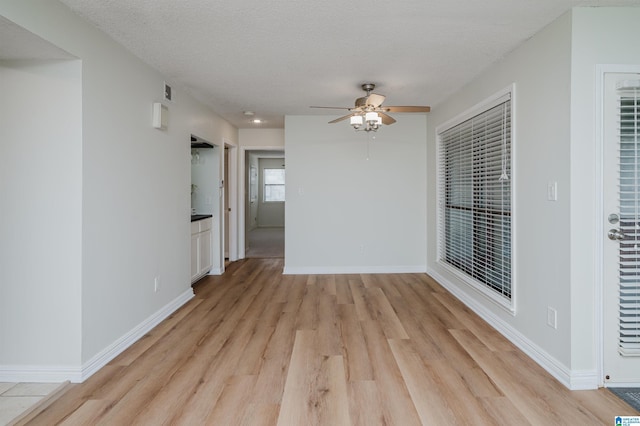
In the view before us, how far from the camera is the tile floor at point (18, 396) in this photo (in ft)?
5.84

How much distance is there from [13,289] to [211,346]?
1299mm

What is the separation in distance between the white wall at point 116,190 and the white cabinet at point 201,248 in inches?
25.5

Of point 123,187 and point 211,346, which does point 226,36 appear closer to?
point 123,187

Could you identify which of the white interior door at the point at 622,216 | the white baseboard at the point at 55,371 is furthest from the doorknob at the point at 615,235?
the white baseboard at the point at 55,371

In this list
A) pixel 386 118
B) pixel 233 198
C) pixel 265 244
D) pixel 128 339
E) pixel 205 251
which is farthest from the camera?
pixel 265 244

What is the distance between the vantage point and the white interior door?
6.61 feet

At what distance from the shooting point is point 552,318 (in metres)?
2.22

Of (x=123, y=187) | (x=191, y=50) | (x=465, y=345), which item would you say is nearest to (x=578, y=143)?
(x=465, y=345)

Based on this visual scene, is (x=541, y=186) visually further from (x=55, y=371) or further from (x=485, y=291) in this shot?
(x=55, y=371)

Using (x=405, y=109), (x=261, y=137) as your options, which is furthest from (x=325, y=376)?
(x=261, y=137)

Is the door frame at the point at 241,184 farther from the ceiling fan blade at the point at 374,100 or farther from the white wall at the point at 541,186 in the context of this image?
the white wall at the point at 541,186

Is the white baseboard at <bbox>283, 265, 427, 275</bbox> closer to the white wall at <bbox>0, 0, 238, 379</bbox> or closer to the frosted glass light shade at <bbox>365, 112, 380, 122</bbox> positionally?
the white wall at <bbox>0, 0, 238, 379</bbox>

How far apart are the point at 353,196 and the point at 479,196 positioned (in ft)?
6.20

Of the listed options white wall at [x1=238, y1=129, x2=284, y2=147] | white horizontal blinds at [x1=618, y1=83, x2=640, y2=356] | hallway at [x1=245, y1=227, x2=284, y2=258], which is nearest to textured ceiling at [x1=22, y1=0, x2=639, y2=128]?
white horizontal blinds at [x1=618, y1=83, x2=640, y2=356]
